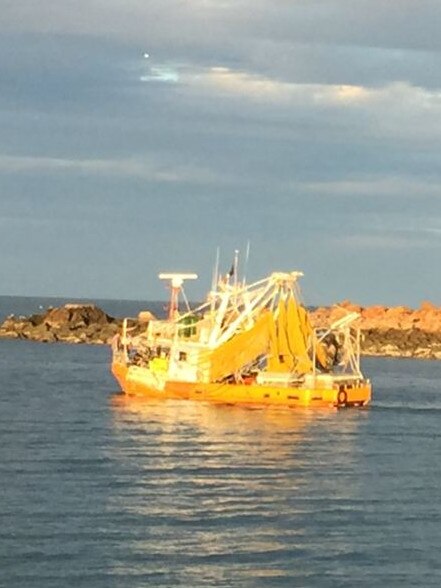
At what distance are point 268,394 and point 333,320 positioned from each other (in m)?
83.8

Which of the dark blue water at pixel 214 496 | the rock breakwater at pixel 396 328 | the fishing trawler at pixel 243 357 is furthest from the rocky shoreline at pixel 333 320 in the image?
the dark blue water at pixel 214 496

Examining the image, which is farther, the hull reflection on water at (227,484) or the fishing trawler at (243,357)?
the fishing trawler at (243,357)

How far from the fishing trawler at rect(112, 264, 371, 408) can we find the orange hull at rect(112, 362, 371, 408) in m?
0.05

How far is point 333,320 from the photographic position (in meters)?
154

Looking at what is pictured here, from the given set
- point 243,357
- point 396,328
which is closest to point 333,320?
point 396,328

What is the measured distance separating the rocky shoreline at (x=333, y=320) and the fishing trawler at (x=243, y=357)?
67.3 meters

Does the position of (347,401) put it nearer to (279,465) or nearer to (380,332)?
(279,465)

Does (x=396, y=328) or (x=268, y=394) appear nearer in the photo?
(x=268, y=394)

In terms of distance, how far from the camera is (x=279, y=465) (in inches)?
1913

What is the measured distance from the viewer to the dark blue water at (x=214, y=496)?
102 ft

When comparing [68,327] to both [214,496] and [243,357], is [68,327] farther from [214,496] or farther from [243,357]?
[214,496]

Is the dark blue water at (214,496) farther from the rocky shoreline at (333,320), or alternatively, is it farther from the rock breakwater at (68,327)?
the rock breakwater at (68,327)

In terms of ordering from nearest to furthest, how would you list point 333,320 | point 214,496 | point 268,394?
1. point 214,496
2. point 268,394
3. point 333,320

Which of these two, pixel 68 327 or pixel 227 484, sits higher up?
pixel 68 327
